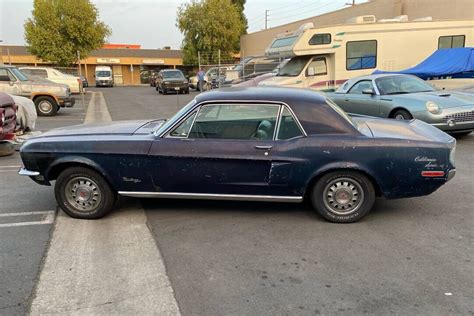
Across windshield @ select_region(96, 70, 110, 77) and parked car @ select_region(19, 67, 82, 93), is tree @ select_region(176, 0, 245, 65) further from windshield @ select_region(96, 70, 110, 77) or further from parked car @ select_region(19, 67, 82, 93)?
parked car @ select_region(19, 67, 82, 93)

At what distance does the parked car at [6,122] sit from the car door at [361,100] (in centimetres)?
731

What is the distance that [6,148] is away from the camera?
27.4ft

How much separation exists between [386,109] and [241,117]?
222 inches

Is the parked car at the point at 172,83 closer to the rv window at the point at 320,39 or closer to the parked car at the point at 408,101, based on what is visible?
the rv window at the point at 320,39

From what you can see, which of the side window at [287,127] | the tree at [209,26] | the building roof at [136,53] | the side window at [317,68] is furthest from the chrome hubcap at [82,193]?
the building roof at [136,53]

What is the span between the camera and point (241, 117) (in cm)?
470

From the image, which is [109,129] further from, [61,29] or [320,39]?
[61,29]

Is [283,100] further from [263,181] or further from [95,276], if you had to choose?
[95,276]

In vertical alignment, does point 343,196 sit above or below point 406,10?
below

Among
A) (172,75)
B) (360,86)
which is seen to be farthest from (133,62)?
(360,86)

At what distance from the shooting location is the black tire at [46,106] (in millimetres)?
15438

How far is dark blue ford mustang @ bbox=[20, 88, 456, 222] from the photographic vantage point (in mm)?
4426

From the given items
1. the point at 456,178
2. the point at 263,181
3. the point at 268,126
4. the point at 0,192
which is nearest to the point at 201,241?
the point at 263,181

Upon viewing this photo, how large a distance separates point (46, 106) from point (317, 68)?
10.0 meters
